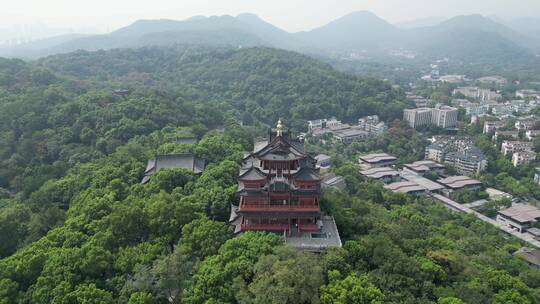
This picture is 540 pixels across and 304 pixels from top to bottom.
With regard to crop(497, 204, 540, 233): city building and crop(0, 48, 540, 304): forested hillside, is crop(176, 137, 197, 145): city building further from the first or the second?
crop(497, 204, 540, 233): city building

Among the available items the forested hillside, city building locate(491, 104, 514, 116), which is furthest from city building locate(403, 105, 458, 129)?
the forested hillside

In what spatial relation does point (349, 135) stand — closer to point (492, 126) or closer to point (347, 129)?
point (347, 129)

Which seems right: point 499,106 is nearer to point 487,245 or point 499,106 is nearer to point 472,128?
point 472,128

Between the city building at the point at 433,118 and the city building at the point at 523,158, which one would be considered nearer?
the city building at the point at 523,158

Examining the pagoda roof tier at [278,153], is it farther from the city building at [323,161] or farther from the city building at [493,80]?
the city building at [493,80]

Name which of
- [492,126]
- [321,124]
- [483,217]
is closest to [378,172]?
[483,217]

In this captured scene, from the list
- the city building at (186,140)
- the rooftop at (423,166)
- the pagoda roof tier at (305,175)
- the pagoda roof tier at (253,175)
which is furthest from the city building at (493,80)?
the pagoda roof tier at (253,175)

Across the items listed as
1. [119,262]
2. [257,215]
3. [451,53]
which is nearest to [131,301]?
[119,262]
